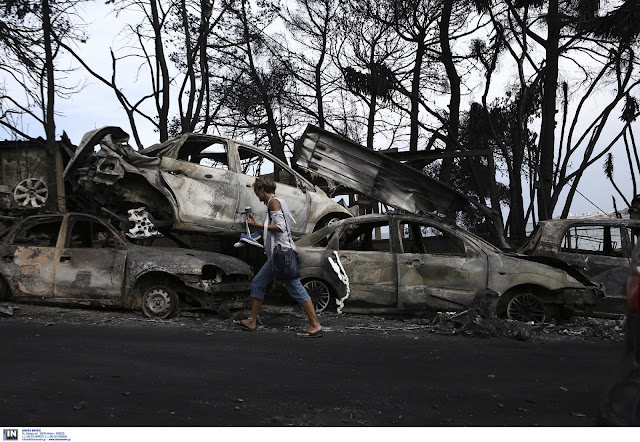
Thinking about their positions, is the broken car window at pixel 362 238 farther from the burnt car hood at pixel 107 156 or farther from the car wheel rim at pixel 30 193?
the car wheel rim at pixel 30 193

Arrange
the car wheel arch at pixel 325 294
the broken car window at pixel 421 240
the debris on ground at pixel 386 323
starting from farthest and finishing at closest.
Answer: the broken car window at pixel 421 240, the car wheel arch at pixel 325 294, the debris on ground at pixel 386 323

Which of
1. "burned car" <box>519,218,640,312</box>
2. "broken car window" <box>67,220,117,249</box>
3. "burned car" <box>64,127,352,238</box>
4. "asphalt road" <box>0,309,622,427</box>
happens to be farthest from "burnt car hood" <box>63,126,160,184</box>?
"burned car" <box>519,218,640,312</box>

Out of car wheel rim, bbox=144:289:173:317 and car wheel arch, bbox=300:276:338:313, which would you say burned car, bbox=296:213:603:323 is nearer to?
car wheel arch, bbox=300:276:338:313

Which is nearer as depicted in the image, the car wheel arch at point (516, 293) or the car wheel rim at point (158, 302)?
the car wheel rim at point (158, 302)

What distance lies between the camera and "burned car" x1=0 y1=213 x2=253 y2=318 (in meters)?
8.27

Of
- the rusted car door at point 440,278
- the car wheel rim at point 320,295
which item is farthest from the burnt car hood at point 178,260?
the rusted car door at point 440,278

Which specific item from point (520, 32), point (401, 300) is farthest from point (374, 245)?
point (520, 32)

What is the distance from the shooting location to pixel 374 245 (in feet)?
31.9

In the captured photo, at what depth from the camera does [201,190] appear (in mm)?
10141

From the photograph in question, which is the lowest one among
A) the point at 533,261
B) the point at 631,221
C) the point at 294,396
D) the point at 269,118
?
the point at 294,396

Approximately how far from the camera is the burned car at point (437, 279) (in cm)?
842

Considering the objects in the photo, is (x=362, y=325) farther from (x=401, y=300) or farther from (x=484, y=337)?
(x=484, y=337)

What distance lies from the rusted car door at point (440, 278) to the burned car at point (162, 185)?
2.60 m

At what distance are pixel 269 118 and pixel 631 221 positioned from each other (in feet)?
47.2
